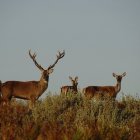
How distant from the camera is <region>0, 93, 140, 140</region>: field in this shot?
7.41m

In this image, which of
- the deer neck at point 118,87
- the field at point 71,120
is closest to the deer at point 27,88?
the deer neck at point 118,87

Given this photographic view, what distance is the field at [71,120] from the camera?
7.41 meters

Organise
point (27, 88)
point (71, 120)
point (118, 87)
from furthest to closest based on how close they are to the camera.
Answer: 1. point (118, 87)
2. point (27, 88)
3. point (71, 120)

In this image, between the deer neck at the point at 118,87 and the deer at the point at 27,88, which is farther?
the deer neck at the point at 118,87

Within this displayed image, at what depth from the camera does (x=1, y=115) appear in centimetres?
972

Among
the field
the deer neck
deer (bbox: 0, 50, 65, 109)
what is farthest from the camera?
the deer neck

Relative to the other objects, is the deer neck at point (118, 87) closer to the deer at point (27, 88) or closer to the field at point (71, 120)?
the deer at point (27, 88)

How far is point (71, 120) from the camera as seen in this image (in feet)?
34.3

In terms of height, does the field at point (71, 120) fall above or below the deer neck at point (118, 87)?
below

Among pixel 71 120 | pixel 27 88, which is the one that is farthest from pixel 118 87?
pixel 71 120

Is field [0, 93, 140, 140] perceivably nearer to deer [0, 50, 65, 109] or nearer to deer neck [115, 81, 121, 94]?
deer [0, 50, 65, 109]

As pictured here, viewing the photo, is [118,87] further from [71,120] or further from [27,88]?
[71,120]

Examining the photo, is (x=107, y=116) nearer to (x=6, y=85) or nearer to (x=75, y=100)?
(x=75, y=100)

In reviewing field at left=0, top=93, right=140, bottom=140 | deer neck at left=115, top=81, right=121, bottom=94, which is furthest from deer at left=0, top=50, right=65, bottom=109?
field at left=0, top=93, right=140, bottom=140
